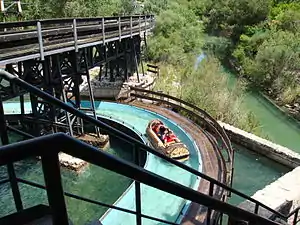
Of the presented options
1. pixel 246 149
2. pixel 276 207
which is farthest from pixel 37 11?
pixel 276 207

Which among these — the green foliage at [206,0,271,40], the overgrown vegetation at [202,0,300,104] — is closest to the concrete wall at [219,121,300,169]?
the overgrown vegetation at [202,0,300,104]

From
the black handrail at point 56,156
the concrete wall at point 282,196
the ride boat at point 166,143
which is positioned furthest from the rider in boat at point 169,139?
the black handrail at point 56,156

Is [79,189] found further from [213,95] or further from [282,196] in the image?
[213,95]

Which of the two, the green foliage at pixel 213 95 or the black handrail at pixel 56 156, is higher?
the black handrail at pixel 56 156

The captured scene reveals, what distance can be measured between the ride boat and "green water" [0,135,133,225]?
177cm

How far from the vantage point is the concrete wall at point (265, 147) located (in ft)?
43.2

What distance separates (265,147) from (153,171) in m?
5.75

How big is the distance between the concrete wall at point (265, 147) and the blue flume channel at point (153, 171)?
2939 mm

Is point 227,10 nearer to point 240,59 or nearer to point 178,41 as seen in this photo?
point 240,59

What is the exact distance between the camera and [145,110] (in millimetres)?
15562

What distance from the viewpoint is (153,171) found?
10.6m

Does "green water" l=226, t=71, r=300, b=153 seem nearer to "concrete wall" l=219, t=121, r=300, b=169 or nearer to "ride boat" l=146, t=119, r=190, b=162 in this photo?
"concrete wall" l=219, t=121, r=300, b=169

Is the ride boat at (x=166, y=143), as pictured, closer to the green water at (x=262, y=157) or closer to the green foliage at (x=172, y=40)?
the green water at (x=262, y=157)

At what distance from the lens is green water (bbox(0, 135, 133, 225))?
9.72 metres
